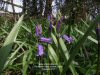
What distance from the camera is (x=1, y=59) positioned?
717 millimetres

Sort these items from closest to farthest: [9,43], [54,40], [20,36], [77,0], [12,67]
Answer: [9,43], [54,40], [12,67], [20,36], [77,0]

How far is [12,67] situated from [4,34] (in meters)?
1.03

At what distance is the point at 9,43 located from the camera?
0.84 metres

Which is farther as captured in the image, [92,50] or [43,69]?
[92,50]

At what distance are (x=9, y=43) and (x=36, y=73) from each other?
0.44 metres

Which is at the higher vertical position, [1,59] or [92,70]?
[1,59]

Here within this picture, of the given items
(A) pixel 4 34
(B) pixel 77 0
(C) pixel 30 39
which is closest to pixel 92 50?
(C) pixel 30 39

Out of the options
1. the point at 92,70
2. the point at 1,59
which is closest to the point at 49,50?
the point at 92,70

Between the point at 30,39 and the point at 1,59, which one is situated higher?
the point at 1,59

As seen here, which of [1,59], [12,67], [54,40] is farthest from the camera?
[12,67]

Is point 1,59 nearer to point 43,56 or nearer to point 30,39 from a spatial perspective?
point 43,56

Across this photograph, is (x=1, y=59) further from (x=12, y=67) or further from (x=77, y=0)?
(x=77, y=0)

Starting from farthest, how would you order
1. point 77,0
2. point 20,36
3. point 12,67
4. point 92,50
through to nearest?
1. point 77,0
2. point 20,36
3. point 92,50
4. point 12,67

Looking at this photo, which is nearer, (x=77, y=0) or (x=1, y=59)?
(x=1, y=59)
